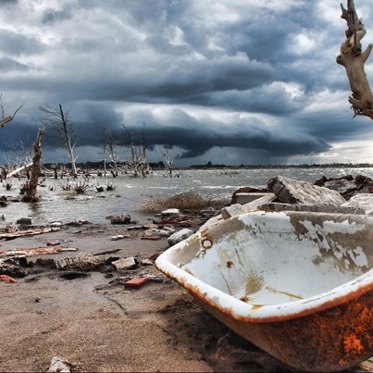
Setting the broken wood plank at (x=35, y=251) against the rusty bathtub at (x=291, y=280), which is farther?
the broken wood plank at (x=35, y=251)

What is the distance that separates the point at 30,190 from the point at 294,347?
60.0ft

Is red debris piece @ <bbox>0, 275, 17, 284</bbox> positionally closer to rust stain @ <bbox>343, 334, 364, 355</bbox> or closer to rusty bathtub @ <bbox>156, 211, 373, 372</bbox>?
rusty bathtub @ <bbox>156, 211, 373, 372</bbox>

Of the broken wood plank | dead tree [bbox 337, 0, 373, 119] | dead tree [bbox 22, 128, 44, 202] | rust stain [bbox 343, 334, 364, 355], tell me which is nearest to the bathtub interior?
rust stain [bbox 343, 334, 364, 355]

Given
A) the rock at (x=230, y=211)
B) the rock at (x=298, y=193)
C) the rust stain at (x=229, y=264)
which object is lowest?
the rust stain at (x=229, y=264)

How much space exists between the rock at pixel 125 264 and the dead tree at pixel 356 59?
7.10 meters

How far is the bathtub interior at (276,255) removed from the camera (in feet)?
10.6

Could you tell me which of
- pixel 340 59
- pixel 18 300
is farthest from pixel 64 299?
pixel 340 59

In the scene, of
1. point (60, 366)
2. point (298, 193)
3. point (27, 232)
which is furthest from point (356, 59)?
point (60, 366)

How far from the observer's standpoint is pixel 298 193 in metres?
6.23

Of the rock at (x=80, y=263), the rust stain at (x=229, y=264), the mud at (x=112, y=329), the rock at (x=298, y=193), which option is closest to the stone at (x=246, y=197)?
the rock at (x=298, y=193)

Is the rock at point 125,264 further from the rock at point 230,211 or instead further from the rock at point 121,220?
the rock at point 121,220

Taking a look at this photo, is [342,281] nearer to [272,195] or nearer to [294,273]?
[294,273]

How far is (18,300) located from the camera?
410 centimetres

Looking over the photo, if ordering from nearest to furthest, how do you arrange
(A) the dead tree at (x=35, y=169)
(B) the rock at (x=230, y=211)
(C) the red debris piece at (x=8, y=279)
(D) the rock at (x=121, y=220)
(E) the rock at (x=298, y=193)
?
(C) the red debris piece at (x=8, y=279), (B) the rock at (x=230, y=211), (E) the rock at (x=298, y=193), (D) the rock at (x=121, y=220), (A) the dead tree at (x=35, y=169)
